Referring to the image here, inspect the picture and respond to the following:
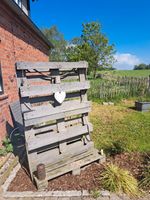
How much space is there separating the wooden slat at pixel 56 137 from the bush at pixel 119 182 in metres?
0.87

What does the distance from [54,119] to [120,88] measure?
7.91 metres

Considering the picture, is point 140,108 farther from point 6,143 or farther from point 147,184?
point 6,143

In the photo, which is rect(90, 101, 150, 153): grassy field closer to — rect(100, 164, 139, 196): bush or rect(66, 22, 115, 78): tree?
rect(100, 164, 139, 196): bush

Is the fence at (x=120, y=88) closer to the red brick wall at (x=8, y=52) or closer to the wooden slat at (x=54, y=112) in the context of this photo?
the red brick wall at (x=8, y=52)

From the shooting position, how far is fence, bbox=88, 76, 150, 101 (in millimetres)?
9953

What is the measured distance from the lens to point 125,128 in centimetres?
520

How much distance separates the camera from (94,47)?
27109mm

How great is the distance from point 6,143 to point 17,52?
3.10 meters

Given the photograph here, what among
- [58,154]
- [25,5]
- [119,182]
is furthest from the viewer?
[25,5]

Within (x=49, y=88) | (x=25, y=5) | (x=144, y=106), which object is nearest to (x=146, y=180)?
(x=49, y=88)

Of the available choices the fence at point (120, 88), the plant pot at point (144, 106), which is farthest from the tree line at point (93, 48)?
the plant pot at point (144, 106)

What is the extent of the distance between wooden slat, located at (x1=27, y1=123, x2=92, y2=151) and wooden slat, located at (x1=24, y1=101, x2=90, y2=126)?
30 cm

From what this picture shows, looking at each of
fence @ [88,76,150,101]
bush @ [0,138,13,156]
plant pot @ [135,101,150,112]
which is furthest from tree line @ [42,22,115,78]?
bush @ [0,138,13,156]

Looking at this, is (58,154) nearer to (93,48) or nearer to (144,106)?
(144,106)
